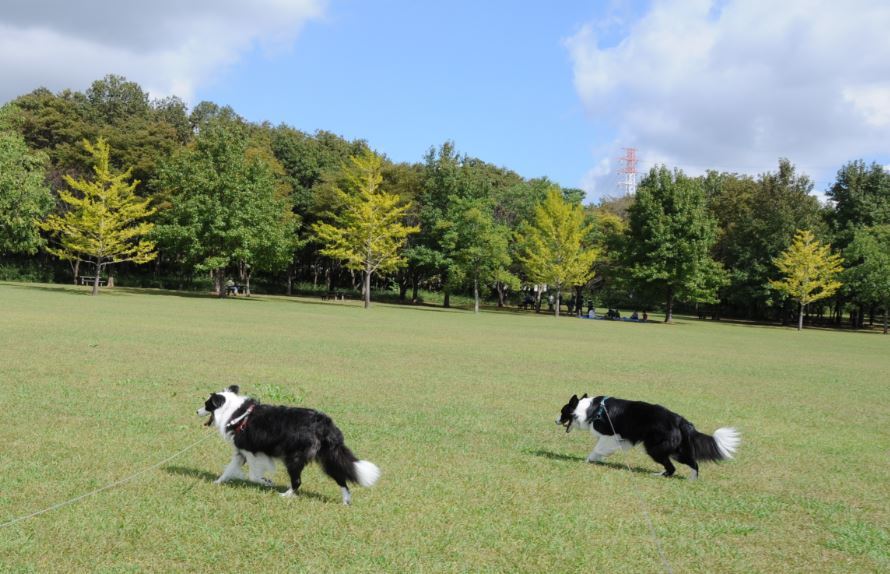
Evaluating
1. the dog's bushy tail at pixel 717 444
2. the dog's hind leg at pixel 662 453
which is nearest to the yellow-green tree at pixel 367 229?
the dog's hind leg at pixel 662 453

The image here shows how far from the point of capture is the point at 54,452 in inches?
308

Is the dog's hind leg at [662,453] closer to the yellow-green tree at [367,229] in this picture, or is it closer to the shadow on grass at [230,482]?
the shadow on grass at [230,482]

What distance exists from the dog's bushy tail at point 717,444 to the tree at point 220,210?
147 feet

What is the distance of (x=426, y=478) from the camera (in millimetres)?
7590

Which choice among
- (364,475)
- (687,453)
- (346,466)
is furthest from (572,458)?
(346,466)

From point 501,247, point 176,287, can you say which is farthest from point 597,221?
point 176,287

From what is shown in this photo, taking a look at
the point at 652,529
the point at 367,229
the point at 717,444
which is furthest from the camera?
the point at 367,229

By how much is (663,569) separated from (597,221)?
64.3m

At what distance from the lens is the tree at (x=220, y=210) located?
49.0m

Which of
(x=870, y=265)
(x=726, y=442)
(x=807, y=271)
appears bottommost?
(x=726, y=442)

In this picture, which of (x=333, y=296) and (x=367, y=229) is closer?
(x=367, y=229)

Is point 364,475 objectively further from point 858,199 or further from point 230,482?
point 858,199

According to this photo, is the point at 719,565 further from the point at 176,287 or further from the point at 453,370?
the point at 176,287

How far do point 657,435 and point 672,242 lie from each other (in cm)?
5102
